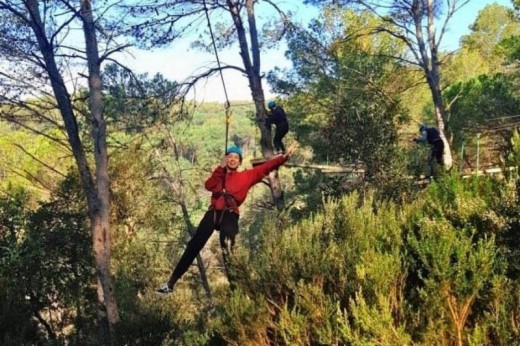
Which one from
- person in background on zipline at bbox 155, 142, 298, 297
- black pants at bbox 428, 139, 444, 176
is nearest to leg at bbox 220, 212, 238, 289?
person in background on zipline at bbox 155, 142, 298, 297

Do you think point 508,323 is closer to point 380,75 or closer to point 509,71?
point 380,75

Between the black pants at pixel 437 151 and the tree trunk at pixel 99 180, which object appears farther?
the black pants at pixel 437 151

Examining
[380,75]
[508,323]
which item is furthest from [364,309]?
[380,75]

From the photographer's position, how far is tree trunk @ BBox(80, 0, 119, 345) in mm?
9023

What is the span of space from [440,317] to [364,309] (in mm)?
440

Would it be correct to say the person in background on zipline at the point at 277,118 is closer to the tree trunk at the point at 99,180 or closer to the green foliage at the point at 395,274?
the tree trunk at the point at 99,180

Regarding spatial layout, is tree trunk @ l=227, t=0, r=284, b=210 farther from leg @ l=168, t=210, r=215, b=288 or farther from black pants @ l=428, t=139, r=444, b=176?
black pants @ l=428, t=139, r=444, b=176

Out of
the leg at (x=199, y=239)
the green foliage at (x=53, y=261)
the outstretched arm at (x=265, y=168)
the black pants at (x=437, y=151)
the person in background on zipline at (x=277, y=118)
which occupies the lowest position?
the green foliage at (x=53, y=261)

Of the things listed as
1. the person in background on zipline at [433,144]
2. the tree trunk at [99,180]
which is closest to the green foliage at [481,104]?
the person in background on zipline at [433,144]

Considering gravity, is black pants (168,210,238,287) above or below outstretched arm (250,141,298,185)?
below

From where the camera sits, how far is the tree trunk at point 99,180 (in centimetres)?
902

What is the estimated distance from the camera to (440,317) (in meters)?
3.01

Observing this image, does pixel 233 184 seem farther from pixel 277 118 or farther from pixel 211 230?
pixel 277 118

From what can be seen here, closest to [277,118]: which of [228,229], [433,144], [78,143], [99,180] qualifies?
[99,180]
